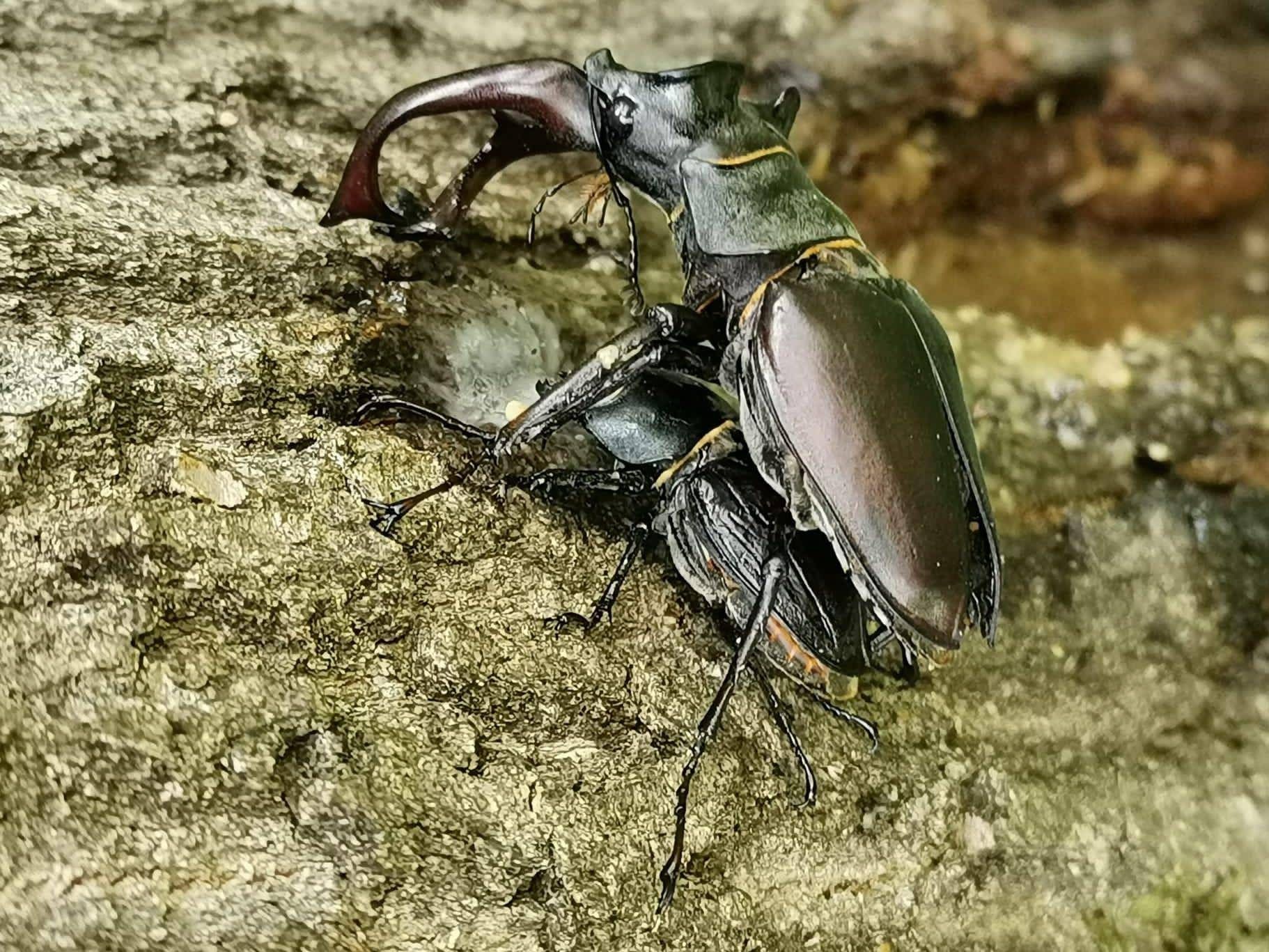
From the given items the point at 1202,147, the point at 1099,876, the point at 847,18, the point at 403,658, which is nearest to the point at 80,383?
A: the point at 403,658

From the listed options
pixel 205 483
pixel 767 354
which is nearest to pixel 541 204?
pixel 767 354

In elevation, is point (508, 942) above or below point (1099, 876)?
above

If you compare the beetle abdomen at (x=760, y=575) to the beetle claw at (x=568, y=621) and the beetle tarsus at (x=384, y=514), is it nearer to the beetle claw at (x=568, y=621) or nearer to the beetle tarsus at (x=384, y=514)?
the beetle claw at (x=568, y=621)

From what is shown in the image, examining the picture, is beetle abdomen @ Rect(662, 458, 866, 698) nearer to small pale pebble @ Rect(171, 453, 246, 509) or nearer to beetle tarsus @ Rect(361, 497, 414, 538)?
beetle tarsus @ Rect(361, 497, 414, 538)

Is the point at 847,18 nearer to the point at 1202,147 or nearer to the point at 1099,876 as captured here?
the point at 1202,147

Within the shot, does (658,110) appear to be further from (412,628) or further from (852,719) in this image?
(852,719)

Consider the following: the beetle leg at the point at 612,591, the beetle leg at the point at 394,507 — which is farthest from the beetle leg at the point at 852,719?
the beetle leg at the point at 394,507
